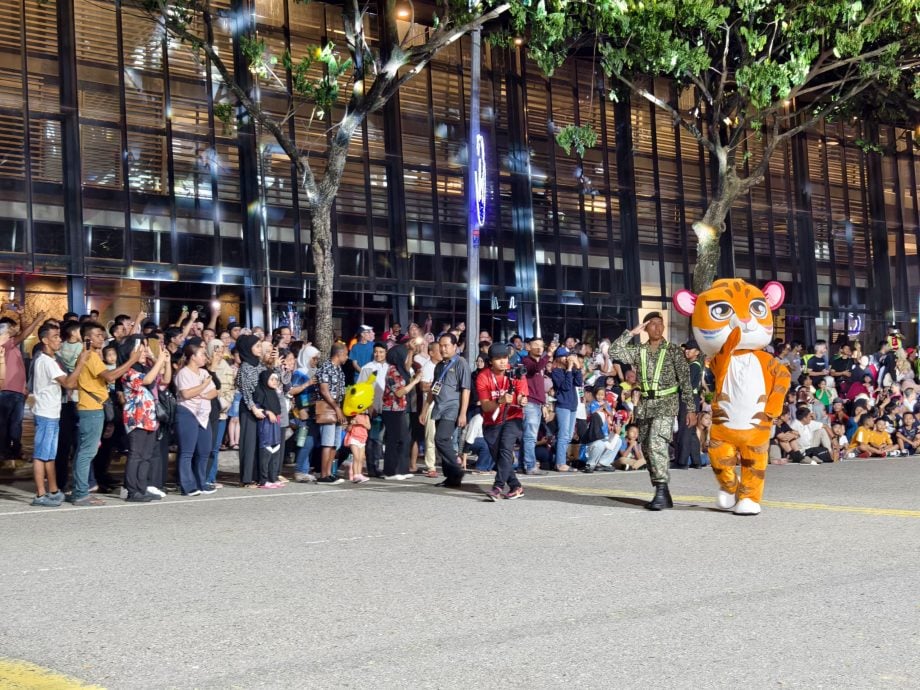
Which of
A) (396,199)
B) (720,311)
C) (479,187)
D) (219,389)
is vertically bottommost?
(219,389)

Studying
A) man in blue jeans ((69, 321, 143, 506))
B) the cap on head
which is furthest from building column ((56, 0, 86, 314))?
the cap on head

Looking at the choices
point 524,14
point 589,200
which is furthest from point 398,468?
point 589,200

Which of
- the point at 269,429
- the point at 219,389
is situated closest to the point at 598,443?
the point at 269,429

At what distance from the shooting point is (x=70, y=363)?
14125mm

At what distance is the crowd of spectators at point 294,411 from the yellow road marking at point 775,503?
3.13 ft

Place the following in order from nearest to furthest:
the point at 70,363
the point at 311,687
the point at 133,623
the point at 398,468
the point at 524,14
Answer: the point at 311,687 → the point at 133,623 → the point at 70,363 → the point at 398,468 → the point at 524,14

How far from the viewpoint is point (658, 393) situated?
1233cm

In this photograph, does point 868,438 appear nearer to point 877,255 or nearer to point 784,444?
point 784,444

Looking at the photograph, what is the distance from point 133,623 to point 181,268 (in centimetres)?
1963

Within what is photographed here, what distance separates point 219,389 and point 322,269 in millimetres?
4827

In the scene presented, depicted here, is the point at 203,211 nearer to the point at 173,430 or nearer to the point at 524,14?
the point at 524,14

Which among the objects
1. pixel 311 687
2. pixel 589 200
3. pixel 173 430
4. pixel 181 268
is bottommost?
pixel 311 687

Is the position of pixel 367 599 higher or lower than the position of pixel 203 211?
lower

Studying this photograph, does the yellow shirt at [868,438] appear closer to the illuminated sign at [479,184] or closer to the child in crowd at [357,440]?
→ the illuminated sign at [479,184]
